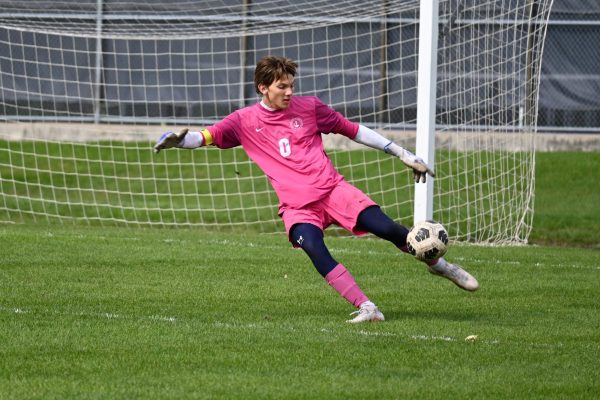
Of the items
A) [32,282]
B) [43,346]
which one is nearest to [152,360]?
[43,346]

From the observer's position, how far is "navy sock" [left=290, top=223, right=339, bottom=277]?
25.0ft

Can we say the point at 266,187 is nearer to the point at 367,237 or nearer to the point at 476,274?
the point at 367,237

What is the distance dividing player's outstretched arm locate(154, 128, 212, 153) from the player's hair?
51 centimetres

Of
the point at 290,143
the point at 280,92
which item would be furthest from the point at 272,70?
the point at 290,143

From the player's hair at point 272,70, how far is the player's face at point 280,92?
1.1 inches

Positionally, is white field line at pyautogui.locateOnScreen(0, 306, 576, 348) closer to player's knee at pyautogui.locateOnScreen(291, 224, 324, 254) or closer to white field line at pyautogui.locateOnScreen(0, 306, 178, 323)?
white field line at pyautogui.locateOnScreen(0, 306, 178, 323)

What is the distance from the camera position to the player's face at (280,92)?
772cm

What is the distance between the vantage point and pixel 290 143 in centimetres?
786

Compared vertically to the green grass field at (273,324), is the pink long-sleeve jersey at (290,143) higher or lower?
higher

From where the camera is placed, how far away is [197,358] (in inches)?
246

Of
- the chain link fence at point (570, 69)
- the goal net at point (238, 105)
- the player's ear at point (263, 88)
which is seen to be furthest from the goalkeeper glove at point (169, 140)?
the chain link fence at point (570, 69)

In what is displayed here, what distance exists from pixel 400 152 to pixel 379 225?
57 cm

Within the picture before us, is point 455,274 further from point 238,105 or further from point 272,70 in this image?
point 238,105

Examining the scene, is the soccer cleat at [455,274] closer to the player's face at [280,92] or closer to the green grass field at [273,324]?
the green grass field at [273,324]
